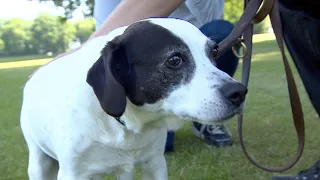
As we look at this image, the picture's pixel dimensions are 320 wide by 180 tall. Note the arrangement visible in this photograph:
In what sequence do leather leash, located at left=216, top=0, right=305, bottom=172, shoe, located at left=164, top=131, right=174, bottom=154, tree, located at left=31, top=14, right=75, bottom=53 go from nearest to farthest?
leather leash, located at left=216, top=0, right=305, bottom=172 < shoe, located at left=164, top=131, right=174, bottom=154 < tree, located at left=31, top=14, right=75, bottom=53

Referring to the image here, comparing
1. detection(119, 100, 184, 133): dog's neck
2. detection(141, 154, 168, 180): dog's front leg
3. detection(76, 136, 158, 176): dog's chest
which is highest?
detection(119, 100, 184, 133): dog's neck

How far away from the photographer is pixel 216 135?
396 centimetres

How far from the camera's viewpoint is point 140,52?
78.0 inches

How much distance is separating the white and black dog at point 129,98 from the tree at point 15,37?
3868cm

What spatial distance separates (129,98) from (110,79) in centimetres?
17

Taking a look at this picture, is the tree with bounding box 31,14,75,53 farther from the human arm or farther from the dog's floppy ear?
the dog's floppy ear

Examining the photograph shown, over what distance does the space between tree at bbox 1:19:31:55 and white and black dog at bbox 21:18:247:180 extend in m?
38.7

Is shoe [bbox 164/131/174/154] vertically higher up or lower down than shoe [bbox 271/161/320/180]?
lower down

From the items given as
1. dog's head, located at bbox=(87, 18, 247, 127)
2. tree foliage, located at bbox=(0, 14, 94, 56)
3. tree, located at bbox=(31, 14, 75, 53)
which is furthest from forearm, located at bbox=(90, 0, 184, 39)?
tree, located at bbox=(31, 14, 75, 53)

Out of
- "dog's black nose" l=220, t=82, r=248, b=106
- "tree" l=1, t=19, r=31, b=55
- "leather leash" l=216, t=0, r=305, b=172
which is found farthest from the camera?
"tree" l=1, t=19, r=31, b=55

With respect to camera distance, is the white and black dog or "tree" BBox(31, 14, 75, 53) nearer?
the white and black dog

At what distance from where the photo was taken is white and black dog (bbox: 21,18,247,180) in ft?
6.11

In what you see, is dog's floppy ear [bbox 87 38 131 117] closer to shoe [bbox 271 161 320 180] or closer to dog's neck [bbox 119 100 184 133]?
dog's neck [bbox 119 100 184 133]

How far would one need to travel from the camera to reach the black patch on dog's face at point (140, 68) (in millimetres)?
1892
